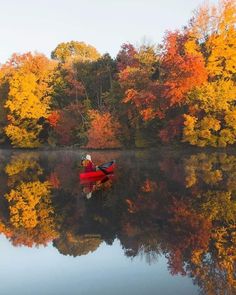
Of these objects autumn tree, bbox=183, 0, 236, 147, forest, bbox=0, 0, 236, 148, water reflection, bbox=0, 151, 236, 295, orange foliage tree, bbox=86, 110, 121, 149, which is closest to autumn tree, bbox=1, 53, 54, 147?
forest, bbox=0, 0, 236, 148

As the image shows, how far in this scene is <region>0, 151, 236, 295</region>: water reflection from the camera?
9594mm

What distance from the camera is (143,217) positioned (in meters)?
13.6

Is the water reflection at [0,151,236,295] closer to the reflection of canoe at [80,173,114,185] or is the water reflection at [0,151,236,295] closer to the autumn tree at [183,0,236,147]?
the reflection of canoe at [80,173,114,185]

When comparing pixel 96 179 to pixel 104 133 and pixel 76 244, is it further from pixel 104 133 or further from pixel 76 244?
pixel 104 133

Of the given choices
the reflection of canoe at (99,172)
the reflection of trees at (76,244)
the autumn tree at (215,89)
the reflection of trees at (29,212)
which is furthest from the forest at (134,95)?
the reflection of trees at (76,244)

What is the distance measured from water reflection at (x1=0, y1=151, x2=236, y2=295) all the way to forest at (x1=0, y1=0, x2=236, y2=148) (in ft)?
52.9

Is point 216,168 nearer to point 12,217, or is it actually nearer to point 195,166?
point 195,166

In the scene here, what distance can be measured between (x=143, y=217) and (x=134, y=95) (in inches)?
1232

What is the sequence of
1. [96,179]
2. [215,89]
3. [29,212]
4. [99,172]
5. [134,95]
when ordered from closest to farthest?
[29,212], [96,179], [99,172], [215,89], [134,95]

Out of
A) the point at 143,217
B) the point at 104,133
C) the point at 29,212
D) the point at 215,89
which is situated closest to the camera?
the point at 143,217

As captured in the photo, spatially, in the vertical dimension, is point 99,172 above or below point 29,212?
above

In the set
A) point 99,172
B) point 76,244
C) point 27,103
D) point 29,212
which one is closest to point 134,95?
point 27,103

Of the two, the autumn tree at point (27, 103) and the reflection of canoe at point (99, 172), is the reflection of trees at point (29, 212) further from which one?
the autumn tree at point (27, 103)

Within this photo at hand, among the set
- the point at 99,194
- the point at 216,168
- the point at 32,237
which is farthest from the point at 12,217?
the point at 216,168
